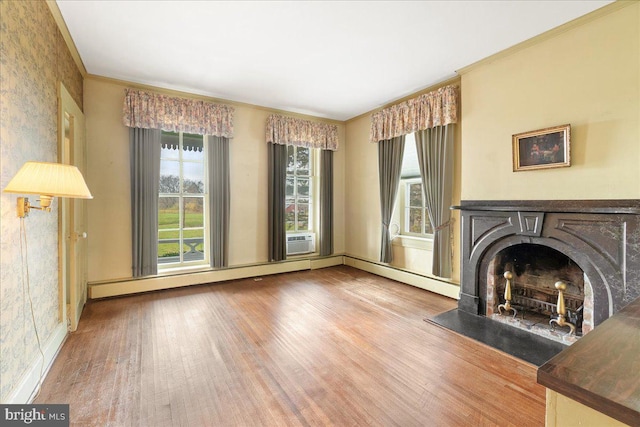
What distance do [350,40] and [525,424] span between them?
11.0ft

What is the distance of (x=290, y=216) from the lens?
214 inches

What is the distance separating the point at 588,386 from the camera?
0.66 meters

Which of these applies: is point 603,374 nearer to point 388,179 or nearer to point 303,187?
point 388,179

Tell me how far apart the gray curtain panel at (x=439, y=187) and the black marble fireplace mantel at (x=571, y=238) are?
0.43 meters

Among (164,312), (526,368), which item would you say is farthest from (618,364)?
(164,312)

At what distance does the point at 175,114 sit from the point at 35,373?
3.28 meters

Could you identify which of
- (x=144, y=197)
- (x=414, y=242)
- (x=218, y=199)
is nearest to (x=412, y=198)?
(x=414, y=242)

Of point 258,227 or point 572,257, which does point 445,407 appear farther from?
point 258,227

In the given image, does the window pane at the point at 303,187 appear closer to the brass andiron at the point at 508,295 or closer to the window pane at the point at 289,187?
the window pane at the point at 289,187

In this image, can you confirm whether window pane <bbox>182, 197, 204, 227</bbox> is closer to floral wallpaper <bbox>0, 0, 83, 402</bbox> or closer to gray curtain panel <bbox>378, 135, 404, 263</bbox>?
floral wallpaper <bbox>0, 0, 83, 402</bbox>

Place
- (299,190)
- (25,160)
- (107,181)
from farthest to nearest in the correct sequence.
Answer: (299,190) → (107,181) → (25,160)

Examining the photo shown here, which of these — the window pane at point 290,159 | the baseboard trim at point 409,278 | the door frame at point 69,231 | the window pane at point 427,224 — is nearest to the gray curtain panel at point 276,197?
the window pane at point 290,159

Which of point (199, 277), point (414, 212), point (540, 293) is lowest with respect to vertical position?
point (199, 277)

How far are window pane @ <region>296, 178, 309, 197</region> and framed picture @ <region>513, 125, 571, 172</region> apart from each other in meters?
3.42
